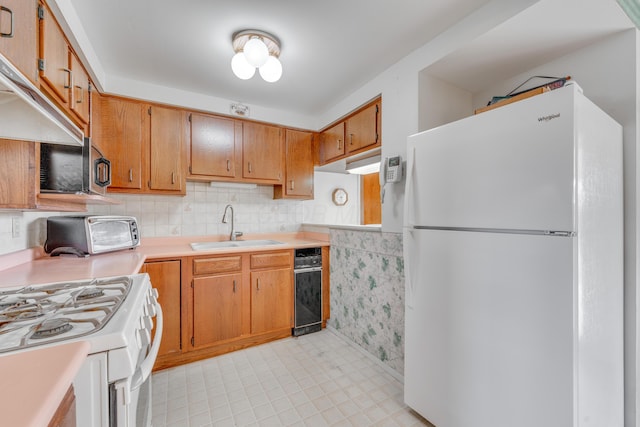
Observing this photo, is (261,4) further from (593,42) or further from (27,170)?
(593,42)

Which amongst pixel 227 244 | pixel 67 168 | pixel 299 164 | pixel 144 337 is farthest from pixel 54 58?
pixel 299 164

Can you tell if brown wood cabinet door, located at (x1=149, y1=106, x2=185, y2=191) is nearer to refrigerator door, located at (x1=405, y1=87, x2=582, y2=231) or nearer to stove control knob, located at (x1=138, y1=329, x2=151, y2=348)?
stove control knob, located at (x1=138, y1=329, x2=151, y2=348)

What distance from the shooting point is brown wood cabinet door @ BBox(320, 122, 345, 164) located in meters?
2.66

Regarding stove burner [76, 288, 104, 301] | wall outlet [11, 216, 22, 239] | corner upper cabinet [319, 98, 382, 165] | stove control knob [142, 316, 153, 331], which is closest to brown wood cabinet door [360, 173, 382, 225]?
corner upper cabinet [319, 98, 382, 165]

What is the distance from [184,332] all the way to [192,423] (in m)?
0.70

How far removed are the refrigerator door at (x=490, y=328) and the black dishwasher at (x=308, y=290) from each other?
122 cm

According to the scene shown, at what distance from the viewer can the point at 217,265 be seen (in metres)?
2.20

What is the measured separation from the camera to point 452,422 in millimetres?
1305

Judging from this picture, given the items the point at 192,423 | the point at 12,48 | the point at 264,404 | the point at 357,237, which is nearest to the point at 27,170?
the point at 12,48

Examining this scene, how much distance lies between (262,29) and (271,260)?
1743 mm

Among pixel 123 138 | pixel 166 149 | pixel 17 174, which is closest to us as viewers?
pixel 17 174

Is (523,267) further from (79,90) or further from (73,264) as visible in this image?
(79,90)

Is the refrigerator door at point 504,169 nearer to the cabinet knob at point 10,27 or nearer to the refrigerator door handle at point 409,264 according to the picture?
the refrigerator door handle at point 409,264

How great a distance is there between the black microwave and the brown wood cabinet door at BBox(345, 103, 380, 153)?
188cm
